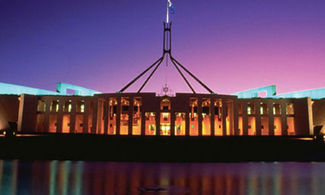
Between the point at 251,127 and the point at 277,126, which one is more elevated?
the point at 277,126

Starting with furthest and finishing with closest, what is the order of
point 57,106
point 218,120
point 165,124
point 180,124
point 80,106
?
point 80,106 < point 57,106 < point 218,120 < point 180,124 < point 165,124

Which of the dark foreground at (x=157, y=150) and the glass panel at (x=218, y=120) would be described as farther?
the glass panel at (x=218, y=120)

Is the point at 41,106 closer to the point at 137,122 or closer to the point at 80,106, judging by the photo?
the point at 80,106

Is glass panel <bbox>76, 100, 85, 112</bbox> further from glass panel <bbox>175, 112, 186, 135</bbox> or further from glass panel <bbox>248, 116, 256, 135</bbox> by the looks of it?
glass panel <bbox>248, 116, 256, 135</bbox>

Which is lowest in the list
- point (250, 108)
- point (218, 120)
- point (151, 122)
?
point (151, 122)

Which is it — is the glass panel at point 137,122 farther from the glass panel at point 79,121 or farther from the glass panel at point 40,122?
the glass panel at point 40,122

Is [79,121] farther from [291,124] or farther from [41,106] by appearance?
[291,124]

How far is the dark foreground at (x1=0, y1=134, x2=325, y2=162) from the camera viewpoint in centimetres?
1614

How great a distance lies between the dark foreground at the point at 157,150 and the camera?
635 inches

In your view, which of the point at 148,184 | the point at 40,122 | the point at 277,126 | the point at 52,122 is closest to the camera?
the point at 148,184

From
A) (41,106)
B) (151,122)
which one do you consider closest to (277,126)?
(151,122)

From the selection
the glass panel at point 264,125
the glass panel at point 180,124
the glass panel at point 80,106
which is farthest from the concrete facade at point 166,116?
the glass panel at point 80,106

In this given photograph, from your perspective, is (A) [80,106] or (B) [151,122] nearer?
(B) [151,122]

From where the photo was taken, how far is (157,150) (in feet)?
54.7
